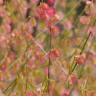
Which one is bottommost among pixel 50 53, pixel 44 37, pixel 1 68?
pixel 44 37

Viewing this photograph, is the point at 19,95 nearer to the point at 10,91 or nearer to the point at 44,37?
the point at 10,91

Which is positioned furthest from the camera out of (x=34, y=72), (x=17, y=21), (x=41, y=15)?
(x=17, y=21)

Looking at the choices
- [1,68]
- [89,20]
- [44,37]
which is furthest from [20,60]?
[44,37]

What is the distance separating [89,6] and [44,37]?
1735 mm

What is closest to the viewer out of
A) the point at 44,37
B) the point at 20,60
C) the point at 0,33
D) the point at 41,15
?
the point at 41,15

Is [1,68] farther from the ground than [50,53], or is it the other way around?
[50,53]

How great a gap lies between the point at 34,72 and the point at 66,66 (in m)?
0.24

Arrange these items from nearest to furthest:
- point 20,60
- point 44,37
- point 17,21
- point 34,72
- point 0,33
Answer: point 20,60
point 34,72
point 0,33
point 44,37
point 17,21

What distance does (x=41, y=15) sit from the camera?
251 cm

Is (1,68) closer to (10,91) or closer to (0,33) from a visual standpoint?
(10,91)

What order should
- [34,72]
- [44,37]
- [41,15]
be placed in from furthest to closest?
[44,37] < [34,72] < [41,15]

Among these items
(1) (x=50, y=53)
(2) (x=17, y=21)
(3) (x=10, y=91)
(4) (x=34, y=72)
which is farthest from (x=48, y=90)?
(2) (x=17, y=21)

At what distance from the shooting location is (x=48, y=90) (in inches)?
103

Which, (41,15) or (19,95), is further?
(19,95)
